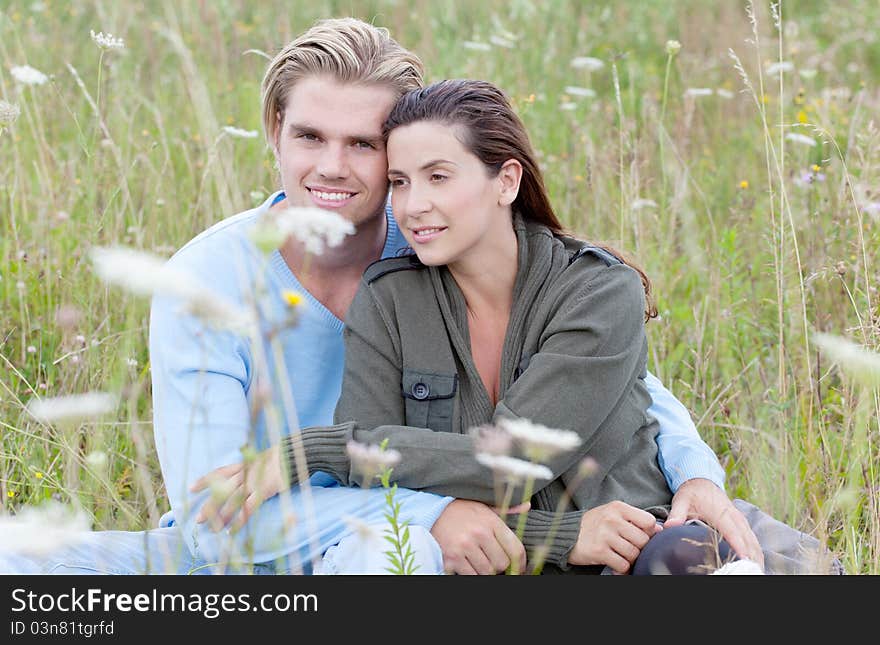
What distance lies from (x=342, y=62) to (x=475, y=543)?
3.70 ft

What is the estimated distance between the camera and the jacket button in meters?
2.46

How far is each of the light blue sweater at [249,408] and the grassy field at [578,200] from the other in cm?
12

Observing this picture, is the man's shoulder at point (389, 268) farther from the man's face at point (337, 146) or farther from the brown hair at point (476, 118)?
the brown hair at point (476, 118)

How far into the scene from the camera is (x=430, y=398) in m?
2.47

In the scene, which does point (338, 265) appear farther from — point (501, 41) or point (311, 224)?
point (501, 41)

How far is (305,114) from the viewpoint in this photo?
2.61 meters

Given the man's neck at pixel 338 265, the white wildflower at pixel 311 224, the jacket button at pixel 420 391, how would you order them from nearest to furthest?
1. the white wildflower at pixel 311 224
2. the jacket button at pixel 420 391
3. the man's neck at pixel 338 265

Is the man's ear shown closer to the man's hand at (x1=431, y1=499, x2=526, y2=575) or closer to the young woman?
the young woman

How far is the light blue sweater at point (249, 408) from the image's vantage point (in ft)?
7.47

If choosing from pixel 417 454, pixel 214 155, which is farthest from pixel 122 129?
pixel 417 454

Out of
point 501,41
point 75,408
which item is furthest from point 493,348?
point 501,41

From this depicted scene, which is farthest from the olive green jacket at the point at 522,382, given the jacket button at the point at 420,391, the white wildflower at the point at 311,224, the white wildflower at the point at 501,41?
the white wildflower at the point at 501,41

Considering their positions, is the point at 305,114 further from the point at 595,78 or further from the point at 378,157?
the point at 595,78

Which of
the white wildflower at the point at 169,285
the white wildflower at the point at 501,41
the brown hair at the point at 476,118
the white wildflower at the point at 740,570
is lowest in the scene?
the white wildflower at the point at 740,570
